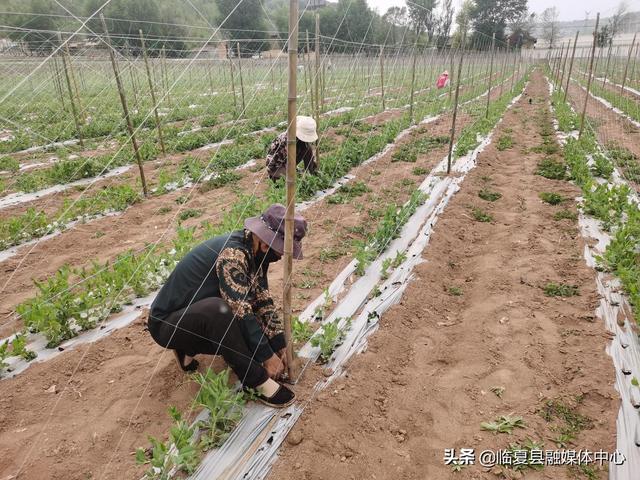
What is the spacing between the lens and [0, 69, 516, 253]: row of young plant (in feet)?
15.6

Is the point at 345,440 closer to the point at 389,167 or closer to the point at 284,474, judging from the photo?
the point at 284,474

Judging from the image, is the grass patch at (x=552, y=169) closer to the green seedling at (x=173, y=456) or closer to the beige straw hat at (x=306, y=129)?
the beige straw hat at (x=306, y=129)

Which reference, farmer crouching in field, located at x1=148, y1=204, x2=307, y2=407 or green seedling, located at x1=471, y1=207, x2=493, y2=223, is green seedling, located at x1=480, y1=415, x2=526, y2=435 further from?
green seedling, located at x1=471, y1=207, x2=493, y2=223

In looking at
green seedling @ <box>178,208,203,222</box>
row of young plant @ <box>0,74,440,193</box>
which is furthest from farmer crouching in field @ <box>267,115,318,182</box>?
green seedling @ <box>178,208,203,222</box>

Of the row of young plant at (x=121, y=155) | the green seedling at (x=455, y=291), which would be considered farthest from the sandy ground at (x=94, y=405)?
the row of young plant at (x=121, y=155)

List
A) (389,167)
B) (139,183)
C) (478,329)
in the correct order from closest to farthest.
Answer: (478,329) < (139,183) < (389,167)

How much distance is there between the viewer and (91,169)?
6941 millimetres

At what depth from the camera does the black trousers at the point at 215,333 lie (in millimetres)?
2305

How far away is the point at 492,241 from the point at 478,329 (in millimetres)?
1695

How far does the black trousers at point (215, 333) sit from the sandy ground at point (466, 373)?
42 centimetres

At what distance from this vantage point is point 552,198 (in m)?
5.41

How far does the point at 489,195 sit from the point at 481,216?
85cm

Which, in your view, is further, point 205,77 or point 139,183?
point 205,77

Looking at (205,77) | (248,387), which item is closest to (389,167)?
(248,387)
